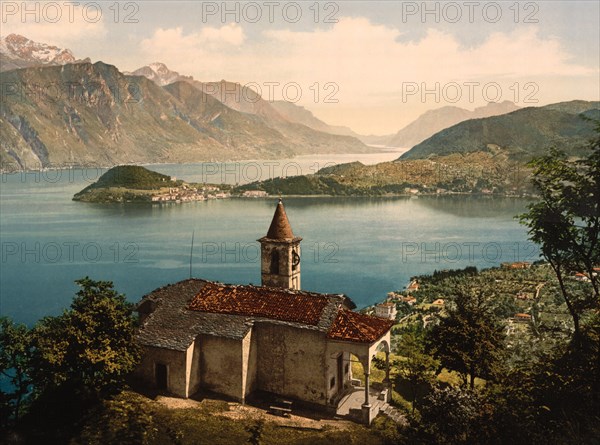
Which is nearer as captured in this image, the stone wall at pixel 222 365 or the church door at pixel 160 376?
the stone wall at pixel 222 365

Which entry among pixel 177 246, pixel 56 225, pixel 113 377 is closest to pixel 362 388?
pixel 113 377

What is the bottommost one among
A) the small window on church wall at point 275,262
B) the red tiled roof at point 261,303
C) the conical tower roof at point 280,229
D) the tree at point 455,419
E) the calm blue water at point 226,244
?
the calm blue water at point 226,244

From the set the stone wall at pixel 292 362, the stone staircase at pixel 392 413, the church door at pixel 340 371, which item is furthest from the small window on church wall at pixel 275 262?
the stone staircase at pixel 392 413

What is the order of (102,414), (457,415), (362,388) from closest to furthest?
(457,415), (102,414), (362,388)

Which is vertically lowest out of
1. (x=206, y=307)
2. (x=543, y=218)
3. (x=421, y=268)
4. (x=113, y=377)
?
(x=421, y=268)

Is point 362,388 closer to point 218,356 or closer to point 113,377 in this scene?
point 218,356

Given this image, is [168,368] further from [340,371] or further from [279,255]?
[279,255]

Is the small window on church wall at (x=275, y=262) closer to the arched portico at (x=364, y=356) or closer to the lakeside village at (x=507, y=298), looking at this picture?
the arched portico at (x=364, y=356)

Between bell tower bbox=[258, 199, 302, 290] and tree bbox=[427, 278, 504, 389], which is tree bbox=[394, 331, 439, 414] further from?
bell tower bbox=[258, 199, 302, 290]
